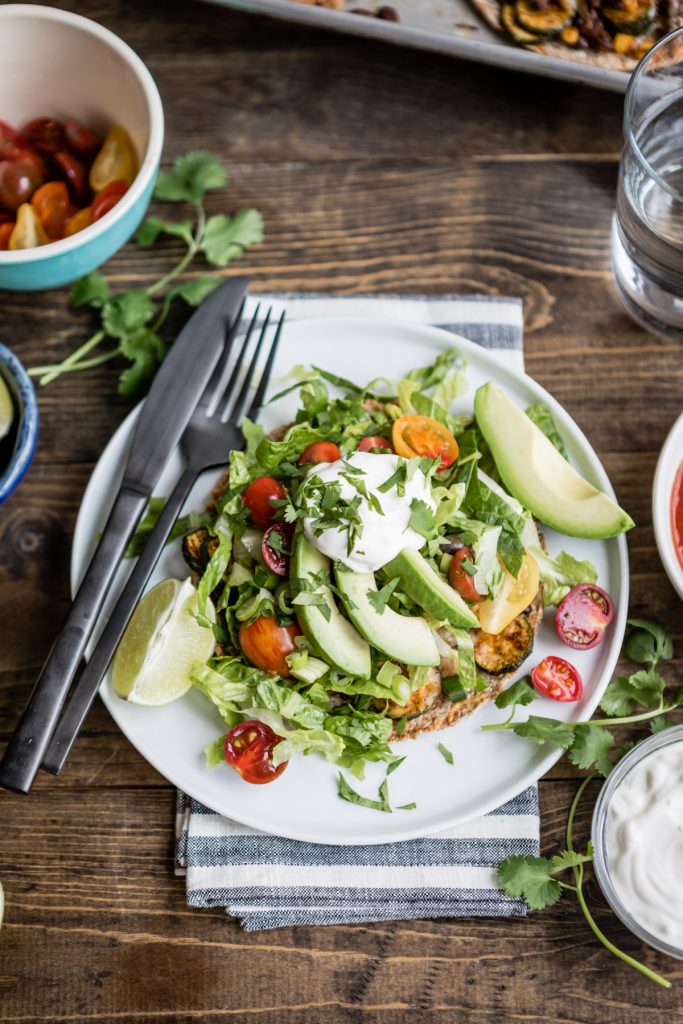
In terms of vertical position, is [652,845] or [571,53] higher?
[571,53]

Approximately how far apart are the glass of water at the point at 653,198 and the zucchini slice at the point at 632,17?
28cm

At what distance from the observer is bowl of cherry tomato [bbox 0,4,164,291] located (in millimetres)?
2619

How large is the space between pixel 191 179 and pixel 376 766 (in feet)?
6.04

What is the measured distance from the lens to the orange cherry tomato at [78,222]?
8.82 ft

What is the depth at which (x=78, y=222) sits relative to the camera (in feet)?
8.86

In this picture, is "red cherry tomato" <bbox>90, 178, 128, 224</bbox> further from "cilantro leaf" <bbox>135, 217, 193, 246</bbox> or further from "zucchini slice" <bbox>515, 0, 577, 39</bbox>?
"zucchini slice" <bbox>515, 0, 577, 39</bbox>

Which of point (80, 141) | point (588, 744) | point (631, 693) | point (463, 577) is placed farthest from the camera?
point (80, 141)

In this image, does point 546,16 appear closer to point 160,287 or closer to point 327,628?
point 160,287

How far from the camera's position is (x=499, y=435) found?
251 centimetres


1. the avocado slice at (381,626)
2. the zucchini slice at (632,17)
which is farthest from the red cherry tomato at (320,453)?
the zucchini slice at (632,17)

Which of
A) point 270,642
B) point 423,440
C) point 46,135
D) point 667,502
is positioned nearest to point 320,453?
point 423,440

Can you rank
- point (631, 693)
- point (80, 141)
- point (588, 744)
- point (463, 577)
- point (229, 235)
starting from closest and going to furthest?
1. point (463, 577)
2. point (588, 744)
3. point (631, 693)
4. point (80, 141)
5. point (229, 235)

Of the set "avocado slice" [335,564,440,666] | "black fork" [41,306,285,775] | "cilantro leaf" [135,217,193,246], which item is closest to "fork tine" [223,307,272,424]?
"black fork" [41,306,285,775]

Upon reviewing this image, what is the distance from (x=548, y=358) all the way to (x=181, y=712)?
4.88 ft
